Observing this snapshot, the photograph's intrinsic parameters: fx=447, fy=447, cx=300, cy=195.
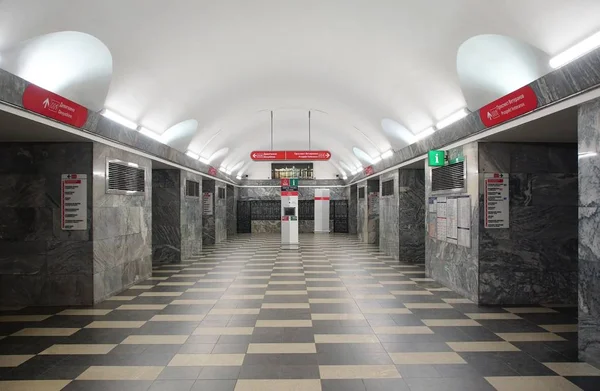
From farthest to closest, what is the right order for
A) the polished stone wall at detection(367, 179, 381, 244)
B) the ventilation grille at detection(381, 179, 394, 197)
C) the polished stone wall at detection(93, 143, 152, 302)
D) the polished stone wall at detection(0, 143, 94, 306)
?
the polished stone wall at detection(367, 179, 381, 244) → the ventilation grille at detection(381, 179, 394, 197) → the polished stone wall at detection(93, 143, 152, 302) → the polished stone wall at detection(0, 143, 94, 306)

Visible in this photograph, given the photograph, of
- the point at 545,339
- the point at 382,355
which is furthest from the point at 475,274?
the point at 382,355

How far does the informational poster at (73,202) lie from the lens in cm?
756

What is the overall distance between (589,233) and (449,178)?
4545mm

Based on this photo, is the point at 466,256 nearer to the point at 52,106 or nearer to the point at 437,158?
the point at 437,158

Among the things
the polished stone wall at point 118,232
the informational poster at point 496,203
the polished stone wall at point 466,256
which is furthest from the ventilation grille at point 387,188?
the polished stone wall at point 118,232

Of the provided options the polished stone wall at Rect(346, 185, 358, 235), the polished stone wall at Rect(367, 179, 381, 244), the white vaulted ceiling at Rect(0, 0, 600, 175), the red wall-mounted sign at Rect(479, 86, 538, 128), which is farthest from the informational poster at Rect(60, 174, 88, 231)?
the polished stone wall at Rect(346, 185, 358, 235)

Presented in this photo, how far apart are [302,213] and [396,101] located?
59.7ft

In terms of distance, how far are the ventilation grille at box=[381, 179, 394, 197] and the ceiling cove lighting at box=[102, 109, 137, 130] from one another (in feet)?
Answer: 27.1

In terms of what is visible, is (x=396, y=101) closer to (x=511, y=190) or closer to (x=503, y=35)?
(x=511, y=190)

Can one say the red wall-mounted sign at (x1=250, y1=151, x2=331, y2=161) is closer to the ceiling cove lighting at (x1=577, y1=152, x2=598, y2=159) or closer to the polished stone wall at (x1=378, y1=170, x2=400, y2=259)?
the polished stone wall at (x1=378, y1=170, x2=400, y2=259)

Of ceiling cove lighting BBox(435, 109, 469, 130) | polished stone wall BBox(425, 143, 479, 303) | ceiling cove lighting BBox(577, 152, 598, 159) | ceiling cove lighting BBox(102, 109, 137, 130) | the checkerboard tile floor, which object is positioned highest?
ceiling cove lighting BBox(435, 109, 469, 130)

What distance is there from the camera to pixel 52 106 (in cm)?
585

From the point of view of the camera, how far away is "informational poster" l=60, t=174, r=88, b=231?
7562mm

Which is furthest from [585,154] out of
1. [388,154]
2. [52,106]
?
[388,154]
